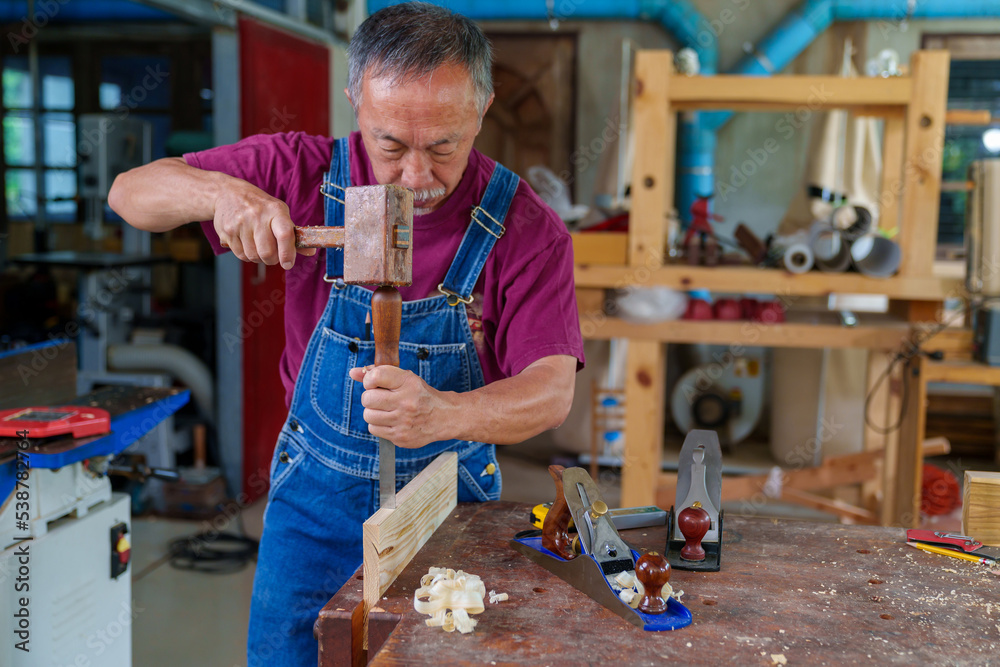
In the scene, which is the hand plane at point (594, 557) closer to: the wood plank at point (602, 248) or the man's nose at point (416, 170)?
the man's nose at point (416, 170)

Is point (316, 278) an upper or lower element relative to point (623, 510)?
upper

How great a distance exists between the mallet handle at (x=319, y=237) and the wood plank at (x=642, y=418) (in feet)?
7.04

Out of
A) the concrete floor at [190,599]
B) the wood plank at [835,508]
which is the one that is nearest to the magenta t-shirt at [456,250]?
the concrete floor at [190,599]

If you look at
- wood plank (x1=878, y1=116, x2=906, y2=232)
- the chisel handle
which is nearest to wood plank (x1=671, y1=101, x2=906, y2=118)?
wood plank (x1=878, y1=116, x2=906, y2=232)

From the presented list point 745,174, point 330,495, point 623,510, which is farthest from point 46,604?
point 745,174

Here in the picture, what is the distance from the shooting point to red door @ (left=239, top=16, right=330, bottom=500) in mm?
4094

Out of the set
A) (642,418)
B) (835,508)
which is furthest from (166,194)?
(835,508)

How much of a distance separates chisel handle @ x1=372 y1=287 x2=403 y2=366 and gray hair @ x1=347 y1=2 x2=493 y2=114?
15.1 inches

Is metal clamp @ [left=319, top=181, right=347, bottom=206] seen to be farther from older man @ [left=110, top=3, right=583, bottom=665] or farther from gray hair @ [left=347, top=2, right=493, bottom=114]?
gray hair @ [left=347, top=2, right=493, bottom=114]

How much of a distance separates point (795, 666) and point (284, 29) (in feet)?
13.7

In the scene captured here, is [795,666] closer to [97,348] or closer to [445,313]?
[445,313]

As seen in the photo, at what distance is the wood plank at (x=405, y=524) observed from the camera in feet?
3.84

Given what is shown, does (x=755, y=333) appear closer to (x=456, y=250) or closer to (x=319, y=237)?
(x=456, y=250)

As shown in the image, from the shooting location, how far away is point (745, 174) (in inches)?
219
